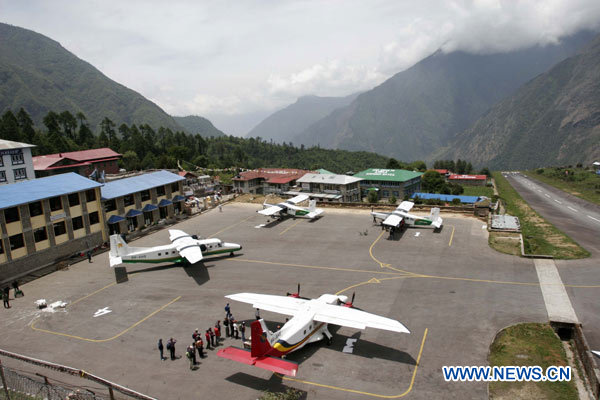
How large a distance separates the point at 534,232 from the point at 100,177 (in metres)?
70.0

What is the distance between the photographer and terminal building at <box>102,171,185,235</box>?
54438mm

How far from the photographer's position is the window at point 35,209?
139ft

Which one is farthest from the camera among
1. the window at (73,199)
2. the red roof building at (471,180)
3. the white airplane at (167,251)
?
the red roof building at (471,180)

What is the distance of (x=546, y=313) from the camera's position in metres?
27.9

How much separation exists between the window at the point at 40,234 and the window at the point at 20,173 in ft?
97.8

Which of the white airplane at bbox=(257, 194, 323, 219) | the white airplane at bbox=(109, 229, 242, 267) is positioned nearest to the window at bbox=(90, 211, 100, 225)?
the white airplane at bbox=(109, 229, 242, 267)

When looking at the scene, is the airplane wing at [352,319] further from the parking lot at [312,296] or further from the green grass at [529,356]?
the green grass at [529,356]

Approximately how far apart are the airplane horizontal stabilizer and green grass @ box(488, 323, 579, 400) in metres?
11.4

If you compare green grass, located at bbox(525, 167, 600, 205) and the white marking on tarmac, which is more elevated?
the white marking on tarmac

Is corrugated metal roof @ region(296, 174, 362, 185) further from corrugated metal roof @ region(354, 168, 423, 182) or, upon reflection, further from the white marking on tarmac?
the white marking on tarmac

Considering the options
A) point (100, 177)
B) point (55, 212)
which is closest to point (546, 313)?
point (55, 212)

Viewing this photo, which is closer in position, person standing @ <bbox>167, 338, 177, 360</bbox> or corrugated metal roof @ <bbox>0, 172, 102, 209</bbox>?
person standing @ <bbox>167, 338, 177, 360</bbox>

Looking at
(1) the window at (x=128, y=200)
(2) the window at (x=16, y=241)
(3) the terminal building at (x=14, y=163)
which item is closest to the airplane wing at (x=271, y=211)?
(1) the window at (x=128, y=200)

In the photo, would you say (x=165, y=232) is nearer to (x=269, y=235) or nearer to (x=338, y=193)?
(x=269, y=235)
